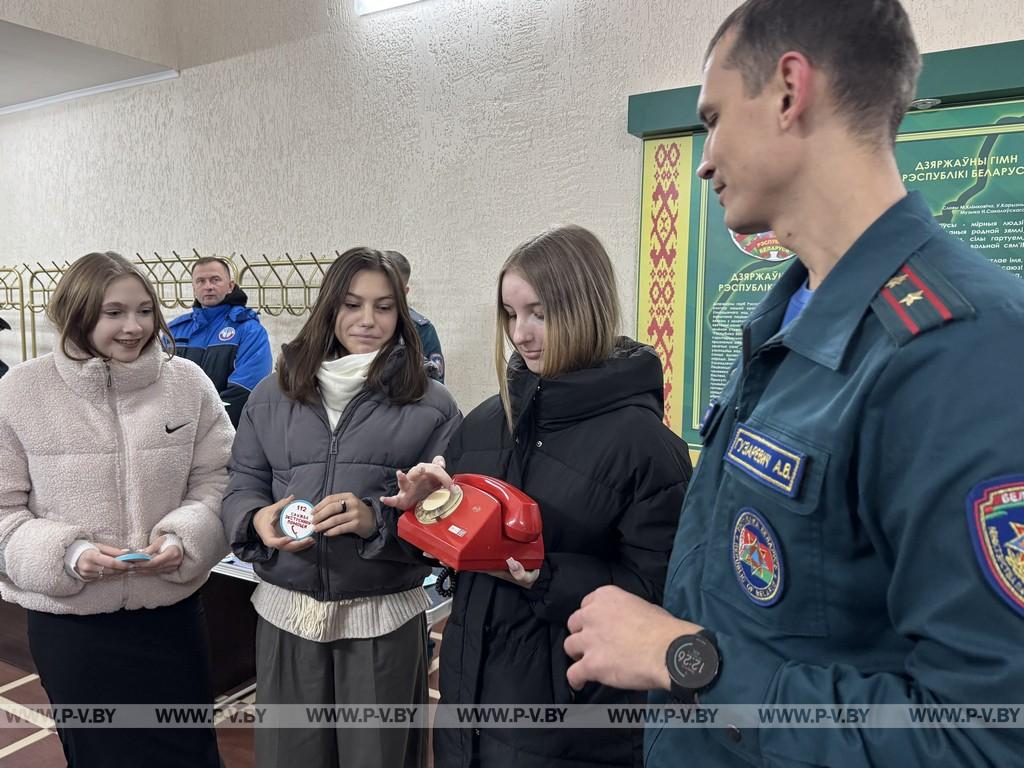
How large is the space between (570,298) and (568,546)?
0.48m

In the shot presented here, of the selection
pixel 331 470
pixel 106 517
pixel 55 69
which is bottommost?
pixel 106 517

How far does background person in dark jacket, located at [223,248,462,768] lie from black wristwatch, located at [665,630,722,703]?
3.05 ft

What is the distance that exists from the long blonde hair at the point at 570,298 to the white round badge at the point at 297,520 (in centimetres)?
54

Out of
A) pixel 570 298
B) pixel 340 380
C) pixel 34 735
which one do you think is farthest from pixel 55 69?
pixel 570 298

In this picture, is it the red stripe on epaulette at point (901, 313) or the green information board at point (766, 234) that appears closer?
the red stripe on epaulette at point (901, 313)

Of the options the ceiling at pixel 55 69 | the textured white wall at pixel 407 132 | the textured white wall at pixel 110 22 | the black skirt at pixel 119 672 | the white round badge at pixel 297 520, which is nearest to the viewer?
the white round badge at pixel 297 520

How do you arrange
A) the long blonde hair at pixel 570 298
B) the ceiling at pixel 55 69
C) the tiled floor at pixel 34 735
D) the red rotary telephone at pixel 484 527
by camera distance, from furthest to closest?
the ceiling at pixel 55 69 → the tiled floor at pixel 34 735 → the long blonde hair at pixel 570 298 → the red rotary telephone at pixel 484 527

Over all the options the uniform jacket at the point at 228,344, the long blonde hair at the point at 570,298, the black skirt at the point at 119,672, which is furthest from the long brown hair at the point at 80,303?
the uniform jacket at the point at 228,344

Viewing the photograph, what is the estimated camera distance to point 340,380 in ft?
5.96

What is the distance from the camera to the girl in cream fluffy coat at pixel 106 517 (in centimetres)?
169

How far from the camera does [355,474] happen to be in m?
1.73

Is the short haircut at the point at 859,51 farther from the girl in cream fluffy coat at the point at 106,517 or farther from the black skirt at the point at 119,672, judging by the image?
the black skirt at the point at 119,672

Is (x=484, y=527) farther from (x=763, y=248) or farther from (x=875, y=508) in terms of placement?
(x=763, y=248)

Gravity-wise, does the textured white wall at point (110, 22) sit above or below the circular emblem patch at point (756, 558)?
above
